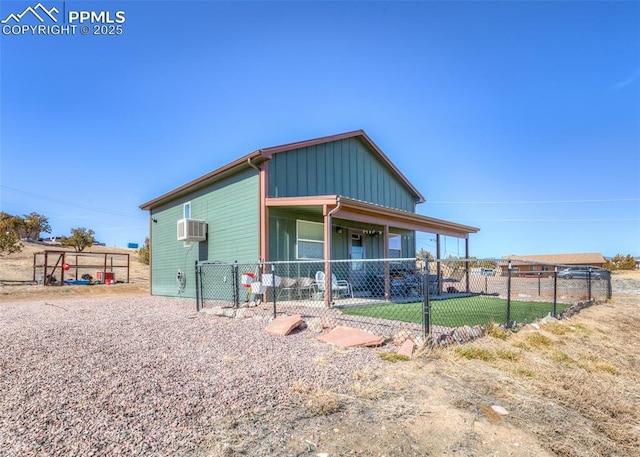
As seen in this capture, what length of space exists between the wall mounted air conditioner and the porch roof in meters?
3.45

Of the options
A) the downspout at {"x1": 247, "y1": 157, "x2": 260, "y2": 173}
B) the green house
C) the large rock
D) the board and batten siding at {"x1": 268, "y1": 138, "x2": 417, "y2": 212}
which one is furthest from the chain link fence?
the downspout at {"x1": 247, "y1": 157, "x2": 260, "y2": 173}

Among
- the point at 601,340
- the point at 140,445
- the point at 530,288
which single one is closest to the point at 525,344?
the point at 601,340

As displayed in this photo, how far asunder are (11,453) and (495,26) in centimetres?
1341

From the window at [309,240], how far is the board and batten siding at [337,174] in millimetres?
1034

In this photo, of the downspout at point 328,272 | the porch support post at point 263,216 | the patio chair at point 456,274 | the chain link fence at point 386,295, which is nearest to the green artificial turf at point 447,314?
the chain link fence at point 386,295

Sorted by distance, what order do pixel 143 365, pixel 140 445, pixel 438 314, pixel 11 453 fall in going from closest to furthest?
1. pixel 11 453
2. pixel 140 445
3. pixel 143 365
4. pixel 438 314

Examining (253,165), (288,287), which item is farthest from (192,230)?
(288,287)

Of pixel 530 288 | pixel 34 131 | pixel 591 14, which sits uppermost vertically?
pixel 591 14

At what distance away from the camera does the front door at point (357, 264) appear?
12.5 metres

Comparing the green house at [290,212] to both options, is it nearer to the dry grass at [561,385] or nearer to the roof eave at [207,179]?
the roof eave at [207,179]

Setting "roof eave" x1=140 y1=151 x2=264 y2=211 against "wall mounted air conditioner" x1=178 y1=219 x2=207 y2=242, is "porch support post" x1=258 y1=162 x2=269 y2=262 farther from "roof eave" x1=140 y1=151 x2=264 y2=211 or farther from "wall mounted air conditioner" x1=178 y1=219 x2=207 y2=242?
"wall mounted air conditioner" x1=178 y1=219 x2=207 y2=242

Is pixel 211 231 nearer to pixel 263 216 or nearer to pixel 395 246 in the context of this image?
pixel 263 216

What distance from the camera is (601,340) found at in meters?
6.25

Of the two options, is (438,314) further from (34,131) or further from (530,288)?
(34,131)
